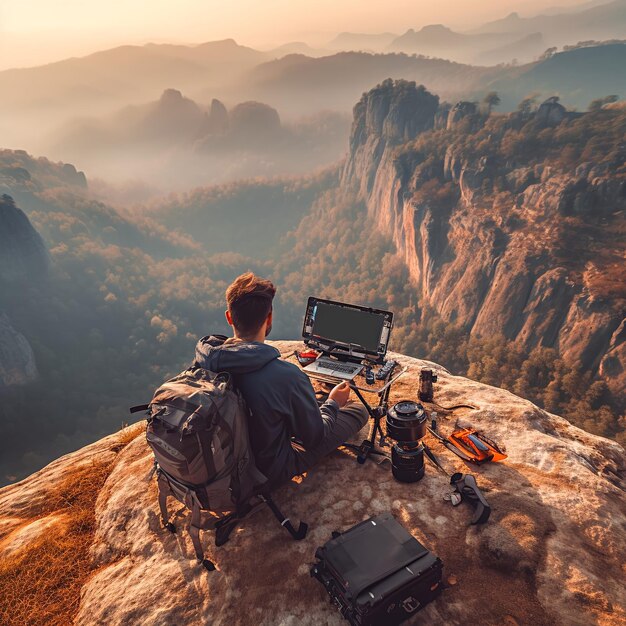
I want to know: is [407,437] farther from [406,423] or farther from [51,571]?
[51,571]

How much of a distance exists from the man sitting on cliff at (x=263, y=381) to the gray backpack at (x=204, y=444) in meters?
0.16

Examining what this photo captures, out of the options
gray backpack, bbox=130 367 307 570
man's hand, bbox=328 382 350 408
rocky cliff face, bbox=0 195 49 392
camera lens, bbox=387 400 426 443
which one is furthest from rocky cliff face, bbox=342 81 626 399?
rocky cliff face, bbox=0 195 49 392

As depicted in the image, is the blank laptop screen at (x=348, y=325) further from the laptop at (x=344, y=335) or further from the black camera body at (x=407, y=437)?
the black camera body at (x=407, y=437)

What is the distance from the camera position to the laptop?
775 centimetres

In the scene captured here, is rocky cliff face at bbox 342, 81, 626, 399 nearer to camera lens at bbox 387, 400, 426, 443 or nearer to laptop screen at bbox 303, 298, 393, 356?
laptop screen at bbox 303, 298, 393, 356

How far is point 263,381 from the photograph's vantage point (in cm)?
481

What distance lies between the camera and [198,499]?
15.4 feet

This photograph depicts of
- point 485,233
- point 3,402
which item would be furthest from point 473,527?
point 3,402

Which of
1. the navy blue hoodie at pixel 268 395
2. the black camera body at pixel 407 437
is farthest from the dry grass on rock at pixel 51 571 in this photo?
the black camera body at pixel 407 437

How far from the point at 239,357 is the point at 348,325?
149 inches

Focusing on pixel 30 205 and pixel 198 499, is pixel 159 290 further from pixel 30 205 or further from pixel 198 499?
pixel 198 499

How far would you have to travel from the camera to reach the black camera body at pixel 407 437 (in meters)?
5.64

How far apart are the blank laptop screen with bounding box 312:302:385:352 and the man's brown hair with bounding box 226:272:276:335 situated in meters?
3.20

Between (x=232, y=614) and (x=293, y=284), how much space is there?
590ft
